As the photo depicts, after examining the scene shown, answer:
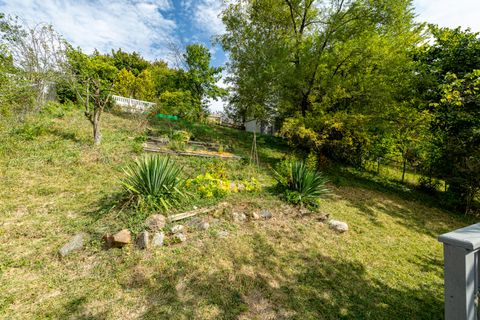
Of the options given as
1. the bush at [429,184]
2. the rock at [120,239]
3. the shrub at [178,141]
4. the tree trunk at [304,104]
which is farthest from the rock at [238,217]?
the bush at [429,184]

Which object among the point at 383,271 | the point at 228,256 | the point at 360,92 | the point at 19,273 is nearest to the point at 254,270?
the point at 228,256

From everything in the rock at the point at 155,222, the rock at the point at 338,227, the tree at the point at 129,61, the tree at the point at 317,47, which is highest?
the tree at the point at 129,61

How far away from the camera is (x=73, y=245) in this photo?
2.69 meters

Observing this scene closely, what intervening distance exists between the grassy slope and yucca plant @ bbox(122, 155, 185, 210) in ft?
1.38

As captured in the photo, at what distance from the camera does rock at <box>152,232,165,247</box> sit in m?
2.84

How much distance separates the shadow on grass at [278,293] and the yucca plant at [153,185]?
123 centimetres

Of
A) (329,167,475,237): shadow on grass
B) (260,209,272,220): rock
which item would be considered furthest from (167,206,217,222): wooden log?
(329,167,475,237): shadow on grass

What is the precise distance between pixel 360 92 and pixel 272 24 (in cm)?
691

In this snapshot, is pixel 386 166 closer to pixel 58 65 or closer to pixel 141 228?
pixel 141 228

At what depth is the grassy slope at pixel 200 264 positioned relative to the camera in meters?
2.09

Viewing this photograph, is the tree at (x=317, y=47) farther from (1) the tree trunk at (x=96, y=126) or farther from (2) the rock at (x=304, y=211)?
(1) the tree trunk at (x=96, y=126)

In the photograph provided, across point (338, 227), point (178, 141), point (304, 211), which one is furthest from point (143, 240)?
point (178, 141)

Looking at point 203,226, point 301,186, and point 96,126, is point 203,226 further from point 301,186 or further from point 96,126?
point 96,126

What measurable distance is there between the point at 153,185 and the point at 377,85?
7879mm
